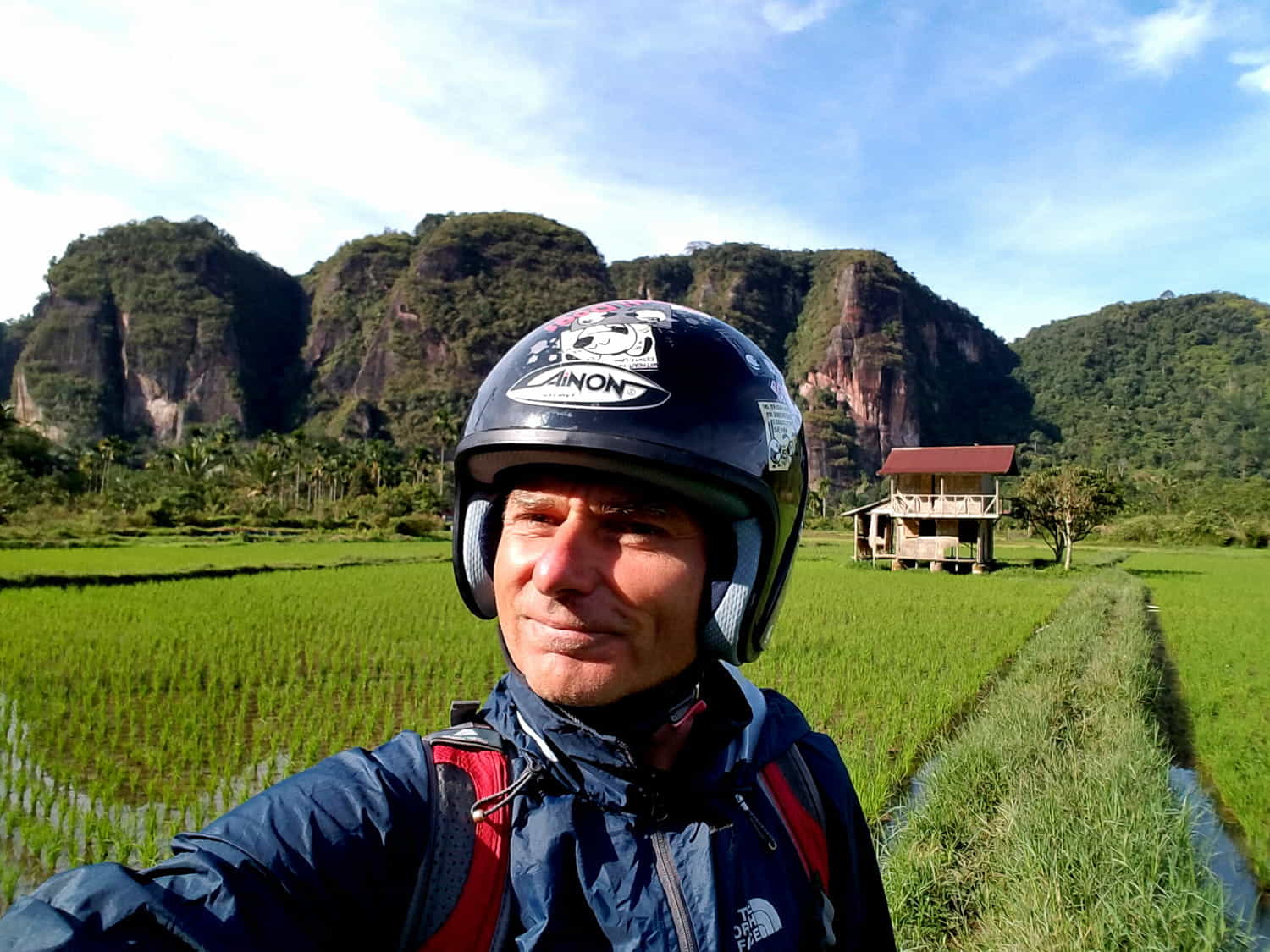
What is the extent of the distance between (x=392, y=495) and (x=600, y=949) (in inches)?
1861

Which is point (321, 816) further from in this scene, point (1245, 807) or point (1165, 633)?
point (1165, 633)

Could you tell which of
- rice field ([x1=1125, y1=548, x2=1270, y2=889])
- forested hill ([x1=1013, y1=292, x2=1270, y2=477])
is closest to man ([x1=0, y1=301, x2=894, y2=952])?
rice field ([x1=1125, y1=548, x2=1270, y2=889])

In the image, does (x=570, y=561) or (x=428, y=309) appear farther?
(x=428, y=309)

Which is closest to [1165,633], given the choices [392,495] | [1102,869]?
[1102,869]

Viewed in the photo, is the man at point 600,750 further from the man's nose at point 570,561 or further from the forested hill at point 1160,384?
the forested hill at point 1160,384

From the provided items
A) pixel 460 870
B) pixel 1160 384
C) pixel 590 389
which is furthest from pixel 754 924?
pixel 1160 384

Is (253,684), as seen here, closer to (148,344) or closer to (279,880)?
(279,880)

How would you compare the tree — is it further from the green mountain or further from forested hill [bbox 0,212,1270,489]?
the green mountain

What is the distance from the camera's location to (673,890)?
107 cm

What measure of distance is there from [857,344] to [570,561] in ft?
381

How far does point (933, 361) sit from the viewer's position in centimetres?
12100

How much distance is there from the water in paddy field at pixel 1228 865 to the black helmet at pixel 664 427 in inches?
155

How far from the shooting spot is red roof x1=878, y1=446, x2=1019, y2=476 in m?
27.3

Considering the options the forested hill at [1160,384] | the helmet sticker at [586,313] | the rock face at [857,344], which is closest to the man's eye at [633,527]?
the helmet sticker at [586,313]
